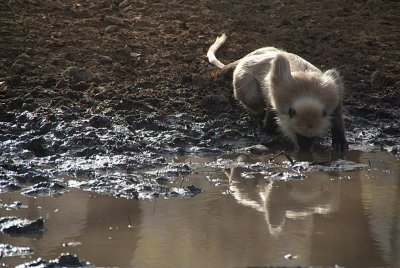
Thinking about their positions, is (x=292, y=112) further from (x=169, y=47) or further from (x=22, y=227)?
(x=22, y=227)

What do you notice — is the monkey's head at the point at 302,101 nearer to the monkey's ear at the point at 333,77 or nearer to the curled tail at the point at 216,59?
the monkey's ear at the point at 333,77

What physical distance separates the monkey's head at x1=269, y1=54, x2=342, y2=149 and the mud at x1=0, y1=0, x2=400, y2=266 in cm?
22

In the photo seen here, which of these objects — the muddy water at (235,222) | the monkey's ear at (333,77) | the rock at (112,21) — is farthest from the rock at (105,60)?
the muddy water at (235,222)

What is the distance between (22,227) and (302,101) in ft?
12.5

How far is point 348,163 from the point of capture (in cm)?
790

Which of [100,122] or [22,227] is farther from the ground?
[22,227]

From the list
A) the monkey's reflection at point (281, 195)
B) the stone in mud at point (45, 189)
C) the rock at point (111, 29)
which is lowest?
the monkey's reflection at point (281, 195)

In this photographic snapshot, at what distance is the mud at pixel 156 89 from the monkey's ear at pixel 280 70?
0.66m

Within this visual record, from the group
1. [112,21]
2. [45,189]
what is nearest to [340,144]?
[45,189]

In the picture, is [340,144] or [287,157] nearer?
[287,157]

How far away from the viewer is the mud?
7.38 meters

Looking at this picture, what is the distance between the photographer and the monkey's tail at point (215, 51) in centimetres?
991

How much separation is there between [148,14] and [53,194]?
5.33 metres

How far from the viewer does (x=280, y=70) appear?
334 inches
